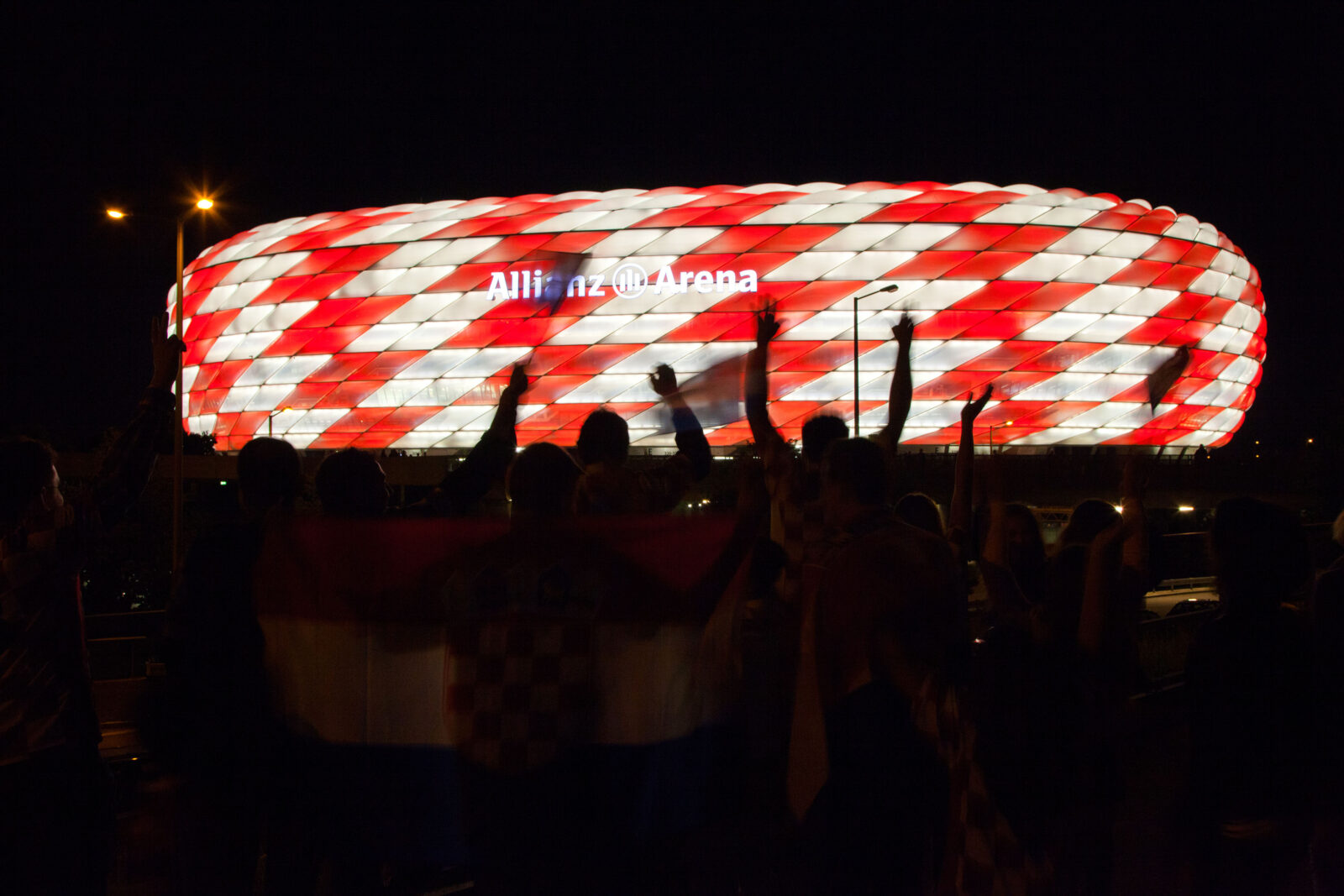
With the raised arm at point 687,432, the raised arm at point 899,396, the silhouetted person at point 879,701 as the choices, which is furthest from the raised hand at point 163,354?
the raised arm at point 899,396

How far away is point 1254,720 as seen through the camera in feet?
7.22

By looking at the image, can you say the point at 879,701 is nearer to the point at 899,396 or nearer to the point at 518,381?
the point at 899,396

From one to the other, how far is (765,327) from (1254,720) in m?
1.70

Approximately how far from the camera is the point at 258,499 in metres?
2.75

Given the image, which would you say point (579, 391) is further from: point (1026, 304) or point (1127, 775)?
point (1127, 775)

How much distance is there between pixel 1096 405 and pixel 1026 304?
5412 millimetres

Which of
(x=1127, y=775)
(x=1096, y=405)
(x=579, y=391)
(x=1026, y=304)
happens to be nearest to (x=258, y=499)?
(x=1127, y=775)

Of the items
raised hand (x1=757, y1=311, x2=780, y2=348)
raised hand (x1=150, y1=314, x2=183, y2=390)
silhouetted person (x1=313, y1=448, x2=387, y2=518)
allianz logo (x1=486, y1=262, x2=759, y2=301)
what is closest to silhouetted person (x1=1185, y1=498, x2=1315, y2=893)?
raised hand (x1=757, y1=311, x2=780, y2=348)

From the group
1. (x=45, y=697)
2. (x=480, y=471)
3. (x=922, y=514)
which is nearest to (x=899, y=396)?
(x=922, y=514)

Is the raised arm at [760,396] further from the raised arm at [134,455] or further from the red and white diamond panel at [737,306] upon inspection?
the red and white diamond panel at [737,306]

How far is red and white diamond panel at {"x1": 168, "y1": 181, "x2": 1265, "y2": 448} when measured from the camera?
33312mm

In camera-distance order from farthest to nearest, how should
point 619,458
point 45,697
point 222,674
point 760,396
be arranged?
1. point 619,458
2. point 760,396
3. point 222,674
4. point 45,697

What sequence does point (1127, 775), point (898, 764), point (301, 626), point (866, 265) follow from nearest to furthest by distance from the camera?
point (898, 764), point (301, 626), point (1127, 775), point (866, 265)

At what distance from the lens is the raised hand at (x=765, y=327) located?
300 centimetres
